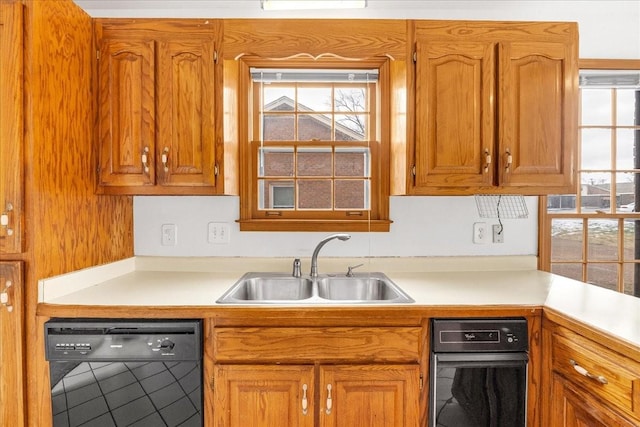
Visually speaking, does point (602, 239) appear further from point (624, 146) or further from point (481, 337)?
point (481, 337)

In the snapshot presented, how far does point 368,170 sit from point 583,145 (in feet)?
4.38

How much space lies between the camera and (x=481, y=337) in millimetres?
1431

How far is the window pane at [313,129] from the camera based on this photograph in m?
2.23

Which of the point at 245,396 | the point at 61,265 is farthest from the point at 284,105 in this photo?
the point at 245,396

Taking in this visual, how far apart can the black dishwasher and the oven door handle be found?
0.95 metres

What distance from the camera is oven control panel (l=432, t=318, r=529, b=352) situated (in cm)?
143

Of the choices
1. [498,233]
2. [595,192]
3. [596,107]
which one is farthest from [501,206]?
[596,107]

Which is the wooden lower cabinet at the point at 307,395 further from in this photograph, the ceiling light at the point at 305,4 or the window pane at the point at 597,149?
the window pane at the point at 597,149

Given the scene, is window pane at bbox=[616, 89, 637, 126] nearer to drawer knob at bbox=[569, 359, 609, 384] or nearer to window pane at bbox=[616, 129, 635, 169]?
window pane at bbox=[616, 129, 635, 169]

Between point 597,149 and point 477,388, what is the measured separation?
1748mm

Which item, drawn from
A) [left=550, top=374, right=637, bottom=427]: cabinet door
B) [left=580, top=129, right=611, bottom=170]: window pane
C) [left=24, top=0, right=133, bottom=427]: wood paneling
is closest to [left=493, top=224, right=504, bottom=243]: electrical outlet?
[left=580, top=129, right=611, bottom=170]: window pane

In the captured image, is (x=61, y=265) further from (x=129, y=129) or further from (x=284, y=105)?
(x=284, y=105)

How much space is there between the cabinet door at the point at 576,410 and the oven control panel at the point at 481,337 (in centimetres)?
18

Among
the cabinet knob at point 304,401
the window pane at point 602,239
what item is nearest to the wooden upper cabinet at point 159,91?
the cabinet knob at point 304,401
